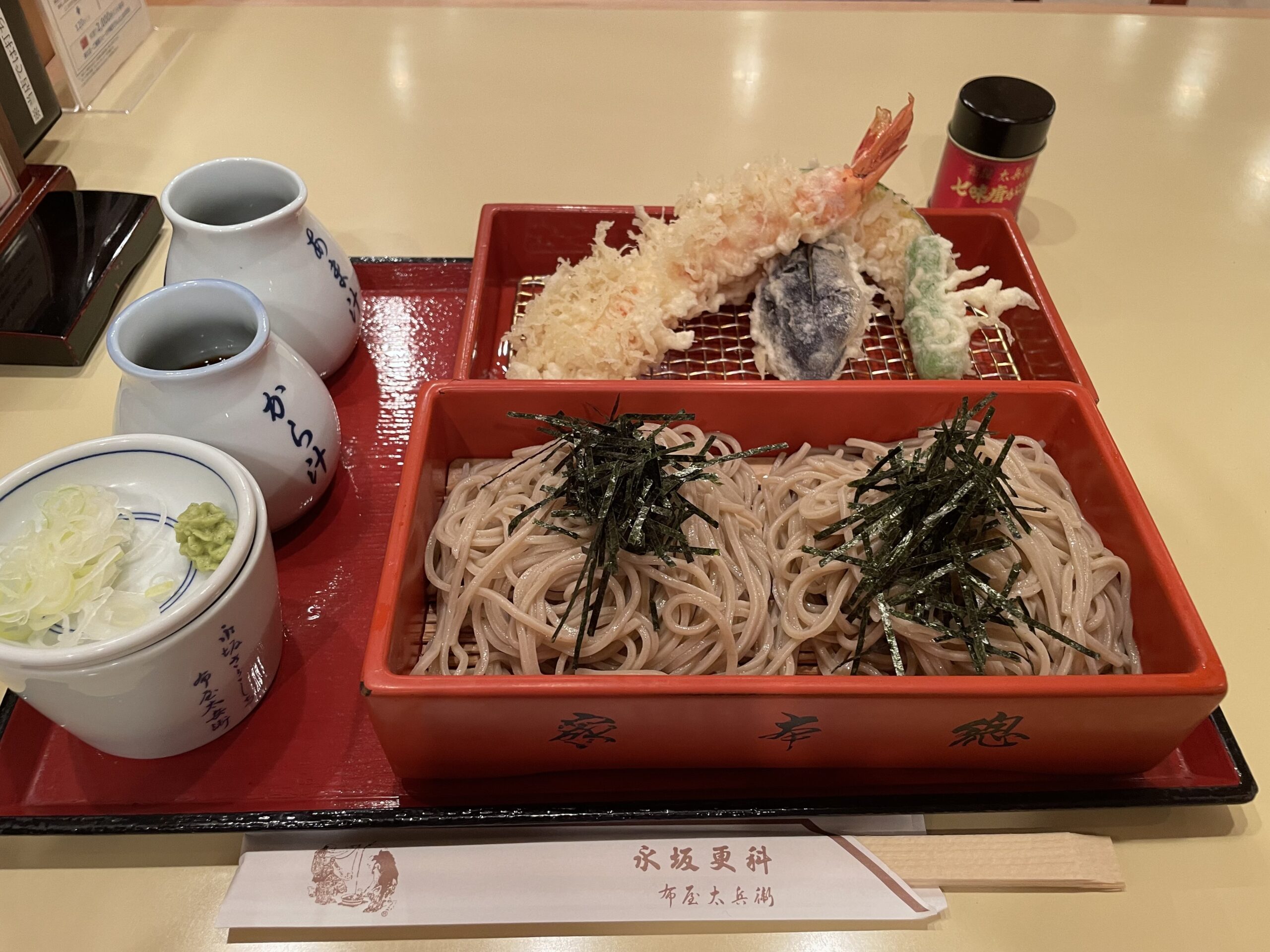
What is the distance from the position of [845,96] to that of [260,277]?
2.20m

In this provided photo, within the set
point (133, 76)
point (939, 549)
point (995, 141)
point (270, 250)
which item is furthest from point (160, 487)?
point (133, 76)

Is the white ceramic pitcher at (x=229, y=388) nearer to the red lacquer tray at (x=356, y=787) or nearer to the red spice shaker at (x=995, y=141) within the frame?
the red lacquer tray at (x=356, y=787)

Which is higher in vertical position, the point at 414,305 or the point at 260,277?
the point at 260,277

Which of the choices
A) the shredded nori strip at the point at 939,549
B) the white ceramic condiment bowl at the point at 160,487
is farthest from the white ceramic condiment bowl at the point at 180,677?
the shredded nori strip at the point at 939,549

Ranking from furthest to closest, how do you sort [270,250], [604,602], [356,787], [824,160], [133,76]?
1. [133,76]
2. [824,160]
3. [270,250]
4. [604,602]
5. [356,787]

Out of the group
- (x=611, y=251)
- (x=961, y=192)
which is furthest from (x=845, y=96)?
(x=611, y=251)

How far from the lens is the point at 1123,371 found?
82.4 inches

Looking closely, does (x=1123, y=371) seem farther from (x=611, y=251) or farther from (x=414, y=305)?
(x=414, y=305)

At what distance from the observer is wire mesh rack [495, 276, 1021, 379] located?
2.01 m

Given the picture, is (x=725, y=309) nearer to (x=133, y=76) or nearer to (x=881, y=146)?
(x=881, y=146)

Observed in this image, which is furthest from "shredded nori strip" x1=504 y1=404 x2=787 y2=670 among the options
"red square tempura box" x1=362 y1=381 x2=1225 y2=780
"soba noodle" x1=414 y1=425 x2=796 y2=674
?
"red square tempura box" x1=362 y1=381 x2=1225 y2=780

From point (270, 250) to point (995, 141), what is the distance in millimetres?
1723

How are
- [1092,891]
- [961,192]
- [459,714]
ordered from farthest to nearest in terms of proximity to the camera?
[961,192] → [1092,891] → [459,714]

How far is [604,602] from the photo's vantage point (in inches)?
54.6
